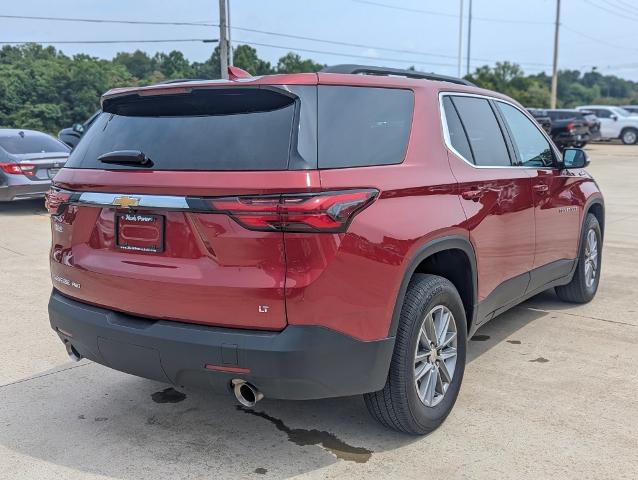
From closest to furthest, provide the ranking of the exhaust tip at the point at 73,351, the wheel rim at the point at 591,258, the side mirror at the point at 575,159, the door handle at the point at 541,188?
the exhaust tip at the point at 73,351 < the door handle at the point at 541,188 < the side mirror at the point at 575,159 < the wheel rim at the point at 591,258

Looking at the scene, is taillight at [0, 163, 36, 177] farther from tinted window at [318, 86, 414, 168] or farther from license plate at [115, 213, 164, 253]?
tinted window at [318, 86, 414, 168]

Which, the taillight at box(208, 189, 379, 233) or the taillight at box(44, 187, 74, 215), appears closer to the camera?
the taillight at box(208, 189, 379, 233)

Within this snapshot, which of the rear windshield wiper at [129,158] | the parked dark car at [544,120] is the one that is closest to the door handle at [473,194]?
the rear windshield wiper at [129,158]

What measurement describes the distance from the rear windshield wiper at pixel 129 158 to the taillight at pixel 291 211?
47 cm

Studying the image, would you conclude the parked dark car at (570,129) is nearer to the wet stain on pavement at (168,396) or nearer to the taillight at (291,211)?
the wet stain on pavement at (168,396)

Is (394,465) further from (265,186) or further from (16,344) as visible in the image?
(16,344)

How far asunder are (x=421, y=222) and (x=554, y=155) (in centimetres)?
235

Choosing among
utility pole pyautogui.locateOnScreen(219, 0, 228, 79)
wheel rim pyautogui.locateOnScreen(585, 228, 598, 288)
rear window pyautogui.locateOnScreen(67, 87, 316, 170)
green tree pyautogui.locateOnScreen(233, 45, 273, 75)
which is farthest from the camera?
green tree pyautogui.locateOnScreen(233, 45, 273, 75)

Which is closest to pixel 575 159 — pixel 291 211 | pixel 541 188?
pixel 541 188

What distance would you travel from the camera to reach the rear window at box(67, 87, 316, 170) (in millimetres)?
2816

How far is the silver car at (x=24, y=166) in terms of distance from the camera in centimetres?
1105

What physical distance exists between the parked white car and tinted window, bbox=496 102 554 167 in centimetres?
2993

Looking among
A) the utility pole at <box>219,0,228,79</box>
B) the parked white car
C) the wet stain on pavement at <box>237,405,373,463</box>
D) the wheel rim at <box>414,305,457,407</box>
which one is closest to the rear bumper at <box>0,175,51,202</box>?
the wet stain on pavement at <box>237,405,373,463</box>

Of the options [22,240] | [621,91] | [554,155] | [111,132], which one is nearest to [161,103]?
[111,132]
